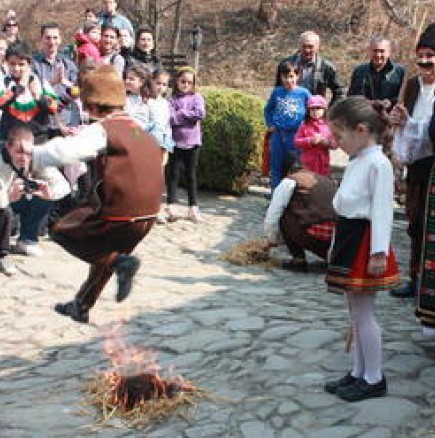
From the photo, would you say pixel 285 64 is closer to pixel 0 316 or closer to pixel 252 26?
pixel 0 316

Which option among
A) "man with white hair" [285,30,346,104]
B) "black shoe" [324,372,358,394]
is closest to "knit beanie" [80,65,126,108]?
"black shoe" [324,372,358,394]

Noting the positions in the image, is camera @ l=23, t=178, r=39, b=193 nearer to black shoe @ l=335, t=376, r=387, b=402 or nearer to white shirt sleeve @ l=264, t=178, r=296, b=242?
black shoe @ l=335, t=376, r=387, b=402

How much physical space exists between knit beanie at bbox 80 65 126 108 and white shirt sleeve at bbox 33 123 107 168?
0.62 ft

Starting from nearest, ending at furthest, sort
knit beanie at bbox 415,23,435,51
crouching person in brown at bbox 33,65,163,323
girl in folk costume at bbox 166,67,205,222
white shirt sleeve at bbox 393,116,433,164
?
crouching person in brown at bbox 33,65,163,323 → knit beanie at bbox 415,23,435,51 → white shirt sleeve at bbox 393,116,433,164 → girl in folk costume at bbox 166,67,205,222

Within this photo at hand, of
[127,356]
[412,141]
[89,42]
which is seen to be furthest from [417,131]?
[89,42]

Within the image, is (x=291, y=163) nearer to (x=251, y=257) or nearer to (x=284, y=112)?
(x=284, y=112)

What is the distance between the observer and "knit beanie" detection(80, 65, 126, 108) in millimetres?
4227

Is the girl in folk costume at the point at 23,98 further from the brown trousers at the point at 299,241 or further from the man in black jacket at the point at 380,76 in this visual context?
the man in black jacket at the point at 380,76

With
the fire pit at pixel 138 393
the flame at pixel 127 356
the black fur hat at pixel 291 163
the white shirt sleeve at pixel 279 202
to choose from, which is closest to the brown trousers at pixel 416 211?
the white shirt sleeve at pixel 279 202

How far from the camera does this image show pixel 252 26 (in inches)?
910

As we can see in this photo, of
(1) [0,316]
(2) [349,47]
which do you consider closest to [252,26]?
(2) [349,47]

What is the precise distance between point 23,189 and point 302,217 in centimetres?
366

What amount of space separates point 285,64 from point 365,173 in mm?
5171

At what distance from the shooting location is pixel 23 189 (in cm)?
495
